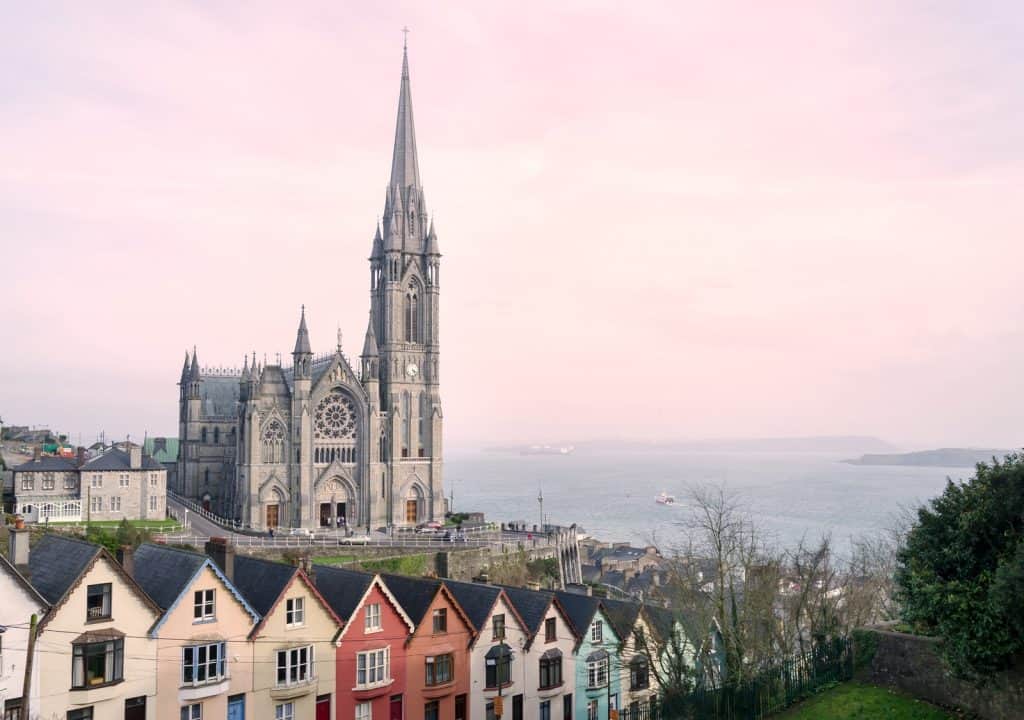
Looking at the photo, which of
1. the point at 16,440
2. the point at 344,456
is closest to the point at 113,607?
the point at 344,456

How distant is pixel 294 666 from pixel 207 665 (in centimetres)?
332

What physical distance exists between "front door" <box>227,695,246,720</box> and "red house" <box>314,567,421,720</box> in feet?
11.9

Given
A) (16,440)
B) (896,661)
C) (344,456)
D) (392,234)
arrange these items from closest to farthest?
(896,661) < (344,456) < (392,234) < (16,440)

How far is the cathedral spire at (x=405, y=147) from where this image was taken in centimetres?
9806

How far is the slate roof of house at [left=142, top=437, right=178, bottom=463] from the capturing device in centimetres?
10456

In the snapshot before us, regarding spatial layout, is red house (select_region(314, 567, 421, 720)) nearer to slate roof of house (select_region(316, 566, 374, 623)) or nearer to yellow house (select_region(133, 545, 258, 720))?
slate roof of house (select_region(316, 566, 374, 623))

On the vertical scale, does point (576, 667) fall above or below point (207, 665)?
below

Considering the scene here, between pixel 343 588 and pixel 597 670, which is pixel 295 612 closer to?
pixel 343 588

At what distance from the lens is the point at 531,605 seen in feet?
126

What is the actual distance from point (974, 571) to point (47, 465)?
67.0 metres

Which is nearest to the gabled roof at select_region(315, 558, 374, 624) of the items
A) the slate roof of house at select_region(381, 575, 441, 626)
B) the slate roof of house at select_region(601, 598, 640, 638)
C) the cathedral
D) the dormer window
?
the slate roof of house at select_region(381, 575, 441, 626)

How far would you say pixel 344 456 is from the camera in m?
88.3

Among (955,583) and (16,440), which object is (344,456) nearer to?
(16,440)

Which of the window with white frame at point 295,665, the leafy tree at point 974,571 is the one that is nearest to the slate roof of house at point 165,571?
the window with white frame at point 295,665
